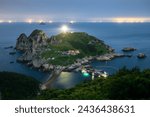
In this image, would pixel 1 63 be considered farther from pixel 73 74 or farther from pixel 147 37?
pixel 147 37

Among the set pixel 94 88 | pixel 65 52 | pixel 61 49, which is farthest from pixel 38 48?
pixel 94 88

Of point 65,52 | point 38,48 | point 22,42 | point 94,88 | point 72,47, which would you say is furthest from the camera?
point 65,52

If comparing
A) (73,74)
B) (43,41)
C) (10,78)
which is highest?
(43,41)

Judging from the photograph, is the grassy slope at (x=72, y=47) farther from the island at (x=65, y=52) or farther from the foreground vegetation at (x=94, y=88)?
the foreground vegetation at (x=94, y=88)

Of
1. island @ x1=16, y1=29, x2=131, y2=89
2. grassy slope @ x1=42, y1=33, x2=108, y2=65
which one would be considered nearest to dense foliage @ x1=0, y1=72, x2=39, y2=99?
island @ x1=16, y1=29, x2=131, y2=89

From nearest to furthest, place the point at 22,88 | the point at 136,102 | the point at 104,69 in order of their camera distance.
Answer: the point at 136,102 < the point at 22,88 < the point at 104,69

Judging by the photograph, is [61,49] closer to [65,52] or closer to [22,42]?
[65,52]

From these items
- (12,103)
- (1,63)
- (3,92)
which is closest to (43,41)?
(1,63)

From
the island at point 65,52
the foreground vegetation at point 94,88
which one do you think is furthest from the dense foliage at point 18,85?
the island at point 65,52
